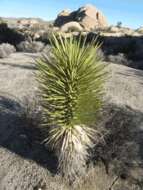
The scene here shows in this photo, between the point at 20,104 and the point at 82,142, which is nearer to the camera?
the point at 82,142

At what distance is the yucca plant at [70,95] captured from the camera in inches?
320

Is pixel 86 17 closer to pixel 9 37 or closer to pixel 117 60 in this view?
pixel 9 37

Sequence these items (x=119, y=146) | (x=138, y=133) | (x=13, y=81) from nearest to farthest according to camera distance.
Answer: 1. (x=119, y=146)
2. (x=138, y=133)
3. (x=13, y=81)

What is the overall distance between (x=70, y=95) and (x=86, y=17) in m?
69.0

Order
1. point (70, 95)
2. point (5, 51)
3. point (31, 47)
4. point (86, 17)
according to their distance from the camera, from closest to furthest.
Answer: point (70, 95) → point (5, 51) → point (31, 47) → point (86, 17)

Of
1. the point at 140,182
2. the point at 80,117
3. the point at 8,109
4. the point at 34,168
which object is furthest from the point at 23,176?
the point at 8,109

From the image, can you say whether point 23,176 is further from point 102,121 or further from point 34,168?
point 102,121

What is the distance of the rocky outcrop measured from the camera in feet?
247

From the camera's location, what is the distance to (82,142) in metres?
8.41

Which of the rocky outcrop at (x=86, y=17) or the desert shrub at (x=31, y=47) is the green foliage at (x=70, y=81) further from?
the rocky outcrop at (x=86, y=17)

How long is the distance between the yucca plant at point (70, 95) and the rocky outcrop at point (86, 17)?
6547cm

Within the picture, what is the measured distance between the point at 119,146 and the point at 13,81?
760cm

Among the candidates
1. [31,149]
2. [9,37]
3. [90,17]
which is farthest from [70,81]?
[90,17]

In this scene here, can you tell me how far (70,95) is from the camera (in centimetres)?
809
